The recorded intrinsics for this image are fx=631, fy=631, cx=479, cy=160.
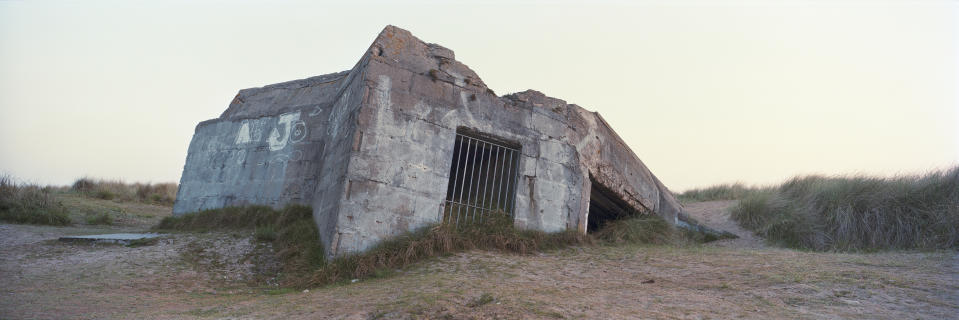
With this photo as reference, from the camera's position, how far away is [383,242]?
6684 mm

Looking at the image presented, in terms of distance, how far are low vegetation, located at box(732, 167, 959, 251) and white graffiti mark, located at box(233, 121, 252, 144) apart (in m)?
7.98

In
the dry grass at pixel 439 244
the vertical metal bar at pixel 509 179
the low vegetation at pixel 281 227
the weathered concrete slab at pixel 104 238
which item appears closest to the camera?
the dry grass at pixel 439 244

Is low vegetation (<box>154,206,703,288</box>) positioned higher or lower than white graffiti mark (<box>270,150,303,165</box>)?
lower

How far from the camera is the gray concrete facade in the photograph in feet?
22.6

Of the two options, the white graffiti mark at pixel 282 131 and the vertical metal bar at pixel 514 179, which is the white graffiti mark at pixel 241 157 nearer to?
the white graffiti mark at pixel 282 131

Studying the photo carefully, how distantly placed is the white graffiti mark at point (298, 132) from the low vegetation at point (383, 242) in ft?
3.47

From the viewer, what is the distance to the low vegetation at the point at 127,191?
13797 mm

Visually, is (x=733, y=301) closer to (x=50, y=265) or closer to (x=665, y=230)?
(x=665, y=230)

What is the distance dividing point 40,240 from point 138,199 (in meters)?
7.34

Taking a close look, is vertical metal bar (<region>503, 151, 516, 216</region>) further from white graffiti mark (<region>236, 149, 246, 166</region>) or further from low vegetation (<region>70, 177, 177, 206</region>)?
low vegetation (<region>70, 177, 177, 206</region>)

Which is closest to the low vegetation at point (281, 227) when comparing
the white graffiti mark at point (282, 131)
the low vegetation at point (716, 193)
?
the white graffiti mark at point (282, 131)

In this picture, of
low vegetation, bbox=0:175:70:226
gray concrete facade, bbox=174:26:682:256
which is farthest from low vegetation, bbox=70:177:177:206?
gray concrete facade, bbox=174:26:682:256

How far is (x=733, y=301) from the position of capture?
4.74m

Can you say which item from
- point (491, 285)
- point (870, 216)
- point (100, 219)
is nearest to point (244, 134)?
→ point (100, 219)
